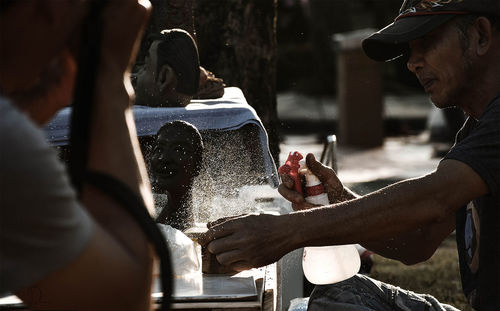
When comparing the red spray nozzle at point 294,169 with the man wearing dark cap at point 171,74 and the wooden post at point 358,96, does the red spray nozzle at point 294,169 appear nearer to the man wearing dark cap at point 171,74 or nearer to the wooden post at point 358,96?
the man wearing dark cap at point 171,74

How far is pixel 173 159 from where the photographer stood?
143 inches

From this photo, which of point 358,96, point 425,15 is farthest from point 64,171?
point 358,96

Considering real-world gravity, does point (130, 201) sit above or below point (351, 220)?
A: above

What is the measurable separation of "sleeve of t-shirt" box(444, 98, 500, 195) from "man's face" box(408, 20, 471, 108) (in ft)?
0.87

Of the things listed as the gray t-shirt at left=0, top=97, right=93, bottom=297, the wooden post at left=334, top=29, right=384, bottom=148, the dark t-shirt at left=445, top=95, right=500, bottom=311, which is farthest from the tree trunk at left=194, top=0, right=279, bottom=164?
the wooden post at left=334, top=29, right=384, bottom=148

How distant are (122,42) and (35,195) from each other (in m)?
0.32

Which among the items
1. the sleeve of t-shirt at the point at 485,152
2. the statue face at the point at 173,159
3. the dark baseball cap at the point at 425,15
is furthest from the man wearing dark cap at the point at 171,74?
the sleeve of t-shirt at the point at 485,152

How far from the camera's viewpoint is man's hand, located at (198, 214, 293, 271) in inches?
93.8

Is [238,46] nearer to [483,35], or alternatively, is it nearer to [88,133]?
[483,35]

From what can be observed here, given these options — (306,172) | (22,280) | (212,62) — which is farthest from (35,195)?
(212,62)

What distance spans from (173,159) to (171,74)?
620 mm

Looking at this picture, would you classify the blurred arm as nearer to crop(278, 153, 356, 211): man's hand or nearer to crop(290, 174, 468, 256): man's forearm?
crop(290, 174, 468, 256): man's forearm

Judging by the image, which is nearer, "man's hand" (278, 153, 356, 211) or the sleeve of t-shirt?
the sleeve of t-shirt

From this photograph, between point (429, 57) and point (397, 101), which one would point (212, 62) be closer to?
point (429, 57)
